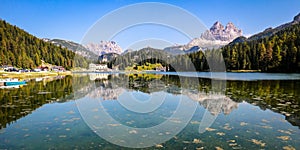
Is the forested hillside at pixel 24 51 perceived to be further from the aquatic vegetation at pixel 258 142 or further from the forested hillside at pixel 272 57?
the forested hillside at pixel 272 57

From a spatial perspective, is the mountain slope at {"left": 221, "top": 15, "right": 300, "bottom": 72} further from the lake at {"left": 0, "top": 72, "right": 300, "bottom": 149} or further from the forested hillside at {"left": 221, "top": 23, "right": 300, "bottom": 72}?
the lake at {"left": 0, "top": 72, "right": 300, "bottom": 149}

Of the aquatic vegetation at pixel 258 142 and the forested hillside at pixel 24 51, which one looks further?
the forested hillside at pixel 24 51

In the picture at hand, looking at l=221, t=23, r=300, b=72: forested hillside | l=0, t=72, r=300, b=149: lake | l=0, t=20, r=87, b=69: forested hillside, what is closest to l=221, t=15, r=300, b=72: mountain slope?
l=221, t=23, r=300, b=72: forested hillside

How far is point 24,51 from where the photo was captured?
450 feet

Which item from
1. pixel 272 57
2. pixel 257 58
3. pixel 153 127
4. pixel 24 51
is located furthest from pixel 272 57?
pixel 24 51

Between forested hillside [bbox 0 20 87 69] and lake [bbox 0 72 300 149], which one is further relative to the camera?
forested hillside [bbox 0 20 87 69]

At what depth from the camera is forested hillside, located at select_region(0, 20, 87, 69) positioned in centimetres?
11488

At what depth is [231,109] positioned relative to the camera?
19.5 m

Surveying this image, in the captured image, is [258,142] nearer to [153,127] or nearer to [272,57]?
[153,127]

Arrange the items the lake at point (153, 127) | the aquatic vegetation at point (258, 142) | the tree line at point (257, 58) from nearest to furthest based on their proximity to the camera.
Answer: the aquatic vegetation at point (258, 142) < the lake at point (153, 127) < the tree line at point (257, 58)

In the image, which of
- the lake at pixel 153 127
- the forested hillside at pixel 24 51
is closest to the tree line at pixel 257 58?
the lake at pixel 153 127

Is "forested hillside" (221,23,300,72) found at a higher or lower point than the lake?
higher

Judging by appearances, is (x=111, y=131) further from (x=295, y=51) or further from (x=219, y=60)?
(x=219, y=60)

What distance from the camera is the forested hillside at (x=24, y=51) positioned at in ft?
377
